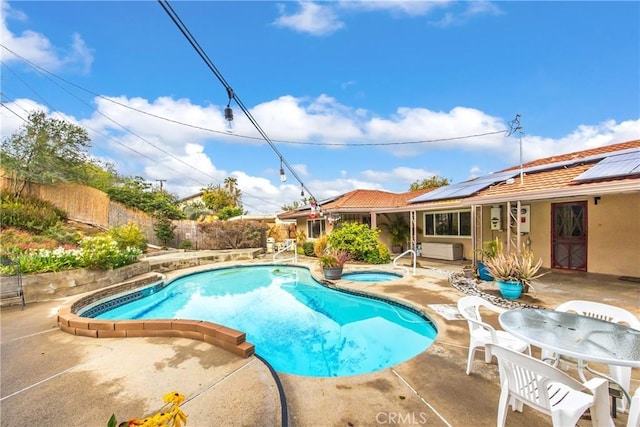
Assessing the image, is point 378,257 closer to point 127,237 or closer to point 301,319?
point 301,319

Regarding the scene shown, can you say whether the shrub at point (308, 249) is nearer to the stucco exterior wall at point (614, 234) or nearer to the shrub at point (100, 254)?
the shrub at point (100, 254)

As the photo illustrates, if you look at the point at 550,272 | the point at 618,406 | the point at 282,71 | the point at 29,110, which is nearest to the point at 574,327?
the point at 618,406

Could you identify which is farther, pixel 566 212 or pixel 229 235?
pixel 229 235

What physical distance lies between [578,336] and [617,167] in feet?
23.5

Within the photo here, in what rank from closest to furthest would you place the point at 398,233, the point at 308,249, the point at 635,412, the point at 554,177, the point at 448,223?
the point at 635,412 < the point at 554,177 < the point at 448,223 < the point at 398,233 < the point at 308,249

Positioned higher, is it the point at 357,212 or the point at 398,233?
the point at 357,212

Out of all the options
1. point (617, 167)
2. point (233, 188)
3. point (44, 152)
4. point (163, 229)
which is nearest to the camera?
point (617, 167)

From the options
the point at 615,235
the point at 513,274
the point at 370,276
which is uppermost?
the point at 615,235

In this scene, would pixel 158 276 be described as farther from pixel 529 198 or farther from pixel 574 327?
pixel 529 198

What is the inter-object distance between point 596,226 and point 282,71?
12051 millimetres
